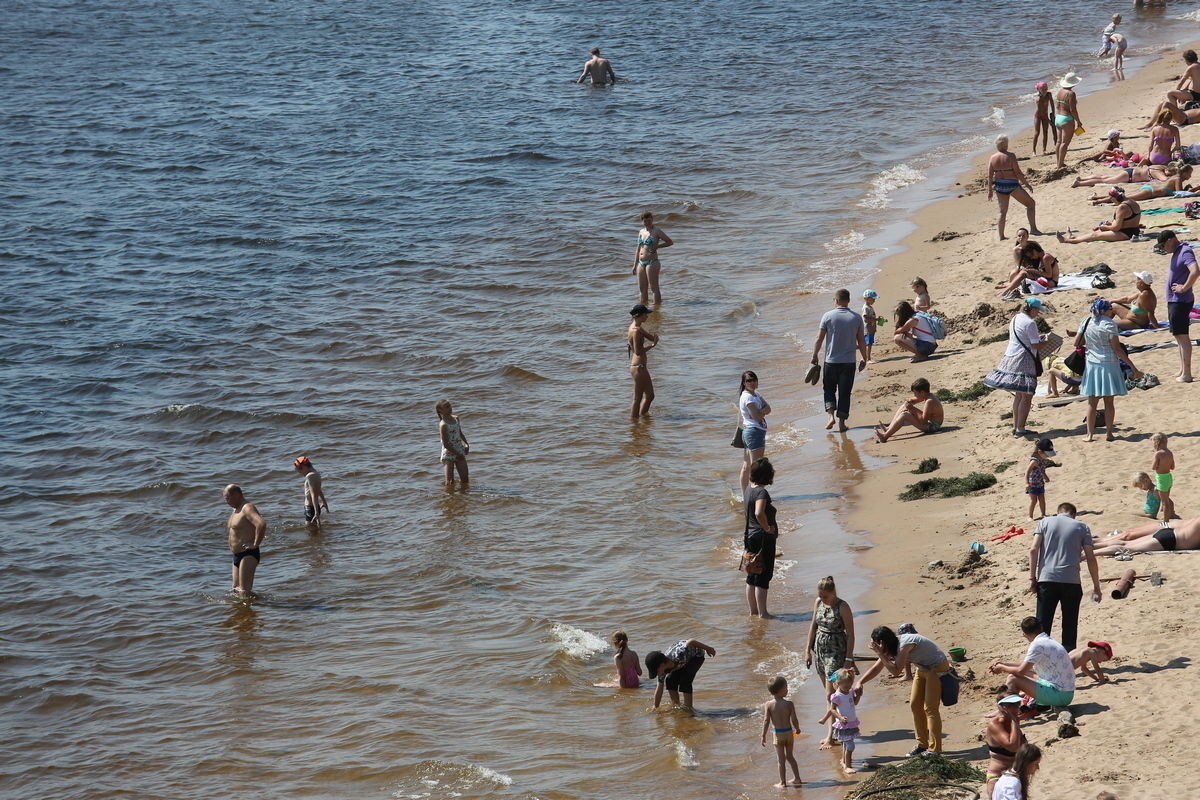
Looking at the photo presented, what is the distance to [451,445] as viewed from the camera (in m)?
16.5

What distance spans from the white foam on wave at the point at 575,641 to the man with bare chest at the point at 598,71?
90.2 feet

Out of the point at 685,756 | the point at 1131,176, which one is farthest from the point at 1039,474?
the point at 1131,176

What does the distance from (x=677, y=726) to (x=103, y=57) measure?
39091 mm

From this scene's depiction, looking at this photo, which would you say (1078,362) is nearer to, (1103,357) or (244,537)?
(1103,357)

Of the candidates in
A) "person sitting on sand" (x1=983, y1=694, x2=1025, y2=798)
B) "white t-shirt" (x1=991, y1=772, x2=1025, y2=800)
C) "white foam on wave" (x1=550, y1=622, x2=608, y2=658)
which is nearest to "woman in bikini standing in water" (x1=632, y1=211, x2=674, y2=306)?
"white foam on wave" (x1=550, y1=622, x2=608, y2=658)

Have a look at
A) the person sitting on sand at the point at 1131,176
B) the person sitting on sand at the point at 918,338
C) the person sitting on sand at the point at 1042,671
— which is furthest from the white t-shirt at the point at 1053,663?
the person sitting on sand at the point at 1131,176

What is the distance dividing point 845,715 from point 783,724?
54cm

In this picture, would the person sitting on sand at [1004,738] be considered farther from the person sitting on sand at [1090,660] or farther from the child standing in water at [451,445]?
the child standing in water at [451,445]

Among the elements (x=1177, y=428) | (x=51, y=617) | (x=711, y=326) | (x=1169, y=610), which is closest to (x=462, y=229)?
(x=711, y=326)

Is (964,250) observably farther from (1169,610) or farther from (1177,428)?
(1169,610)

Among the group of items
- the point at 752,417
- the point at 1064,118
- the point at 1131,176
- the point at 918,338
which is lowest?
the point at 752,417

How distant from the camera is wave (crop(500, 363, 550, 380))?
20172 mm

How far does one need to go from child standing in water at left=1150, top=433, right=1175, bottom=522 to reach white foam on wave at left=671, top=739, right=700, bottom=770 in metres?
5.03

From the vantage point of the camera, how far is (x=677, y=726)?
11.5 m
